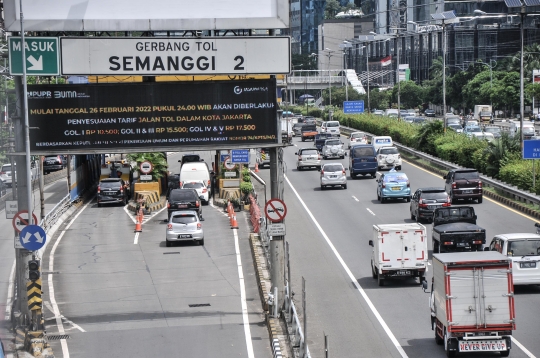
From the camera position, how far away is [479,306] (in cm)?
1931

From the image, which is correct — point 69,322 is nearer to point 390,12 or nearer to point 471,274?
point 471,274

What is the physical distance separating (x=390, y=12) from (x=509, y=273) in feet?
512

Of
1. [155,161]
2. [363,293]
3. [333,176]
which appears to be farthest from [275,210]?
[155,161]

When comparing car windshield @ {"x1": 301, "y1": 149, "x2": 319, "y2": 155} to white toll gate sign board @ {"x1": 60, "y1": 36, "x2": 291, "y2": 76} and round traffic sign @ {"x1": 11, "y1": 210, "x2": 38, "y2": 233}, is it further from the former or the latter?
round traffic sign @ {"x1": 11, "y1": 210, "x2": 38, "y2": 233}

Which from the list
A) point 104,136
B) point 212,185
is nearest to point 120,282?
point 104,136

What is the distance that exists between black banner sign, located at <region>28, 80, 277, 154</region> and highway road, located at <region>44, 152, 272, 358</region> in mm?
5043

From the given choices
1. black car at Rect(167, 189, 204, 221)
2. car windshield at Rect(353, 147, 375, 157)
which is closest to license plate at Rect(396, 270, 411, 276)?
black car at Rect(167, 189, 204, 221)

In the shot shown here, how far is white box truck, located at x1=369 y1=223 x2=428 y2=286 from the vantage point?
2786 cm

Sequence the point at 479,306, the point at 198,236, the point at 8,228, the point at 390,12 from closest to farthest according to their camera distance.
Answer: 1. the point at 479,306
2. the point at 198,236
3. the point at 8,228
4. the point at 390,12

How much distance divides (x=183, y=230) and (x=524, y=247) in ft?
56.1

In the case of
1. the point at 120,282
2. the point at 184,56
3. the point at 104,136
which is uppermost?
the point at 184,56

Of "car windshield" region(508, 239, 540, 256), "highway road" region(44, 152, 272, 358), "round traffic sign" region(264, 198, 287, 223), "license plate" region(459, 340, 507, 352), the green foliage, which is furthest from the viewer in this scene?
the green foliage

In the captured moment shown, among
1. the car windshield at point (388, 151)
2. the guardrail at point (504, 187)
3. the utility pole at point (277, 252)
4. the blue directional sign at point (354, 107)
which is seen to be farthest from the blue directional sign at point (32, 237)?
the blue directional sign at point (354, 107)

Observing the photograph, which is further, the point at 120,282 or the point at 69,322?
the point at 120,282
